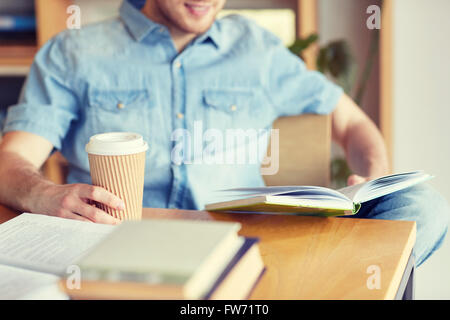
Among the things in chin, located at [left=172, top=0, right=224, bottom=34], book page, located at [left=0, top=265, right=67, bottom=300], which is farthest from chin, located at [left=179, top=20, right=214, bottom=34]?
book page, located at [left=0, top=265, right=67, bottom=300]

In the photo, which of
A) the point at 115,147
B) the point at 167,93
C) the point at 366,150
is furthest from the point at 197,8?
the point at 115,147

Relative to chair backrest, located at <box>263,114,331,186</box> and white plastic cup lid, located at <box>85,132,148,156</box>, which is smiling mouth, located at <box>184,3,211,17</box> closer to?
chair backrest, located at <box>263,114,331,186</box>

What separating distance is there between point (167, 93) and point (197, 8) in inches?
8.2

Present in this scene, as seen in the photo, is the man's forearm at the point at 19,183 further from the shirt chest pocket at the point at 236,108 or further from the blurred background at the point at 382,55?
the blurred background at the point at 382,55

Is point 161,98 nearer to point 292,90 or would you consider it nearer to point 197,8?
point 197,8

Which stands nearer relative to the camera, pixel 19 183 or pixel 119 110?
pixel 19 183

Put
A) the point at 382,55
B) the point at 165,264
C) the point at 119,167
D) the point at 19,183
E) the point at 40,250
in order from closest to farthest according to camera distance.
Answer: the point at 165,264 → the point at 40,250 → the point at 119,167 → the point at 19,183 → the point at 382,55

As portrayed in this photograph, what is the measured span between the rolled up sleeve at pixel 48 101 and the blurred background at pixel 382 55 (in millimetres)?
956

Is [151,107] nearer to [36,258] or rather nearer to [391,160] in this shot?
[36,258]

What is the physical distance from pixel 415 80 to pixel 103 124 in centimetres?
130

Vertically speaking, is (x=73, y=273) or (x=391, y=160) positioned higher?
(x=73, y=273)

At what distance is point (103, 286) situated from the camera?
0.51m

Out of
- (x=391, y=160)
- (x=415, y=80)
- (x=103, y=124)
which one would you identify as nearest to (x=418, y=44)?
(x=415, y=80)

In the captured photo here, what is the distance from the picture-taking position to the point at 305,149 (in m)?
Answer: 1.41
